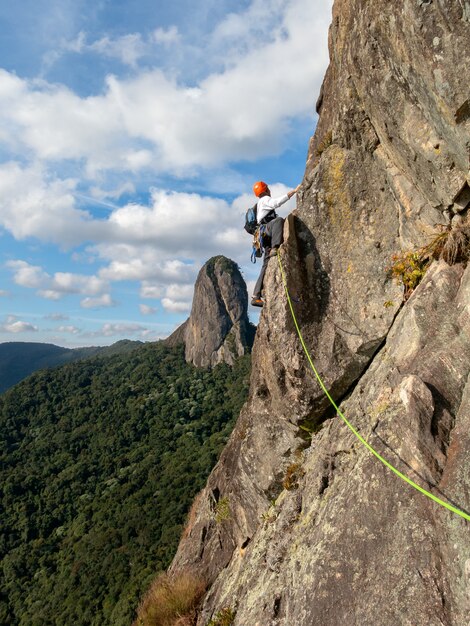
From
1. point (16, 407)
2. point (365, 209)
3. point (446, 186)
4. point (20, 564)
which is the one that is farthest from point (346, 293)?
point (16, 407)

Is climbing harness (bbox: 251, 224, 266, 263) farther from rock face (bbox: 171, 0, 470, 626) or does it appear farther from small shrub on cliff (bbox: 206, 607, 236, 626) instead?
small shrub on cliff (bbox: 206, 607, 236, 626)

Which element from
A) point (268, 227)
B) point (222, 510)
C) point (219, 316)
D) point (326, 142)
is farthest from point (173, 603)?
point (219, 316)

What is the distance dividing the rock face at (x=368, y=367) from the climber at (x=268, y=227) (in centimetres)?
29

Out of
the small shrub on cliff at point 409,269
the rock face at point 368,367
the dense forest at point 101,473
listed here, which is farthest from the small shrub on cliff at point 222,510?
the dense forest at point 101,473

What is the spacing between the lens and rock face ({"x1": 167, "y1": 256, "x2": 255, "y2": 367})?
106125mm

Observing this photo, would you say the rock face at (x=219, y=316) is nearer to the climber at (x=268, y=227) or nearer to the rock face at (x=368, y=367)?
the climber at (x=268, y=227)

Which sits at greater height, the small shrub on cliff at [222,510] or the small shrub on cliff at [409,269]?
the small shrub on cliff at [409,269]

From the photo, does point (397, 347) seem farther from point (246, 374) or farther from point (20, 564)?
point (246, 374)

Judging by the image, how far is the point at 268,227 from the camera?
923 cm

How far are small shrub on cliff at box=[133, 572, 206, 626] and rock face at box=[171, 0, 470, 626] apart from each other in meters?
0.67

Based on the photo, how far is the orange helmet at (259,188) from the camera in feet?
33.1

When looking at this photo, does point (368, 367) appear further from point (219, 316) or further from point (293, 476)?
point (219, 316)

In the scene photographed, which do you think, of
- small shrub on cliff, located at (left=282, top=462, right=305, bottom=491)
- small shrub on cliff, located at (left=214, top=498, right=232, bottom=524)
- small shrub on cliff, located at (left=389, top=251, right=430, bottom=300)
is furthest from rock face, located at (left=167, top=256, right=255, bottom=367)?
small shrub on cliff, located at (left=389, top=251, right=430, bottom=300)

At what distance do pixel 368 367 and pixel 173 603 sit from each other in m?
7.27
